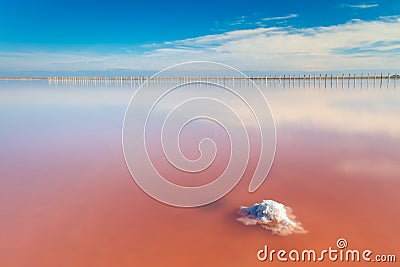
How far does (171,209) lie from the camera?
4.31m

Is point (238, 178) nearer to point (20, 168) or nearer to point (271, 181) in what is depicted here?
point (271, 181)

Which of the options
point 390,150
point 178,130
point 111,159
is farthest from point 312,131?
point 111,159

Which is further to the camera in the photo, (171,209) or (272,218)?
(171,209)

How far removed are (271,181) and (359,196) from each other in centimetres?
128

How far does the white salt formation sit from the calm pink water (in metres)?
0.11

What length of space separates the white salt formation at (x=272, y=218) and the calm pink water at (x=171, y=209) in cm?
11

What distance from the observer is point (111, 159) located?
6.42 meters

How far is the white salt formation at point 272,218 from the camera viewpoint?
3.72 metres

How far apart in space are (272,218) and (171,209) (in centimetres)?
133

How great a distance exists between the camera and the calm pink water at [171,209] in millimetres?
3369

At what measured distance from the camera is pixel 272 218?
12.7ft

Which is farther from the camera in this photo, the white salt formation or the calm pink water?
the white salt formation

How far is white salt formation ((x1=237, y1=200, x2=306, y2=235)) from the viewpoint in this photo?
3725mm

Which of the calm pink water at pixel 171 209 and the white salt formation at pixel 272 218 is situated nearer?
the calm pink water at pixel 171 209
